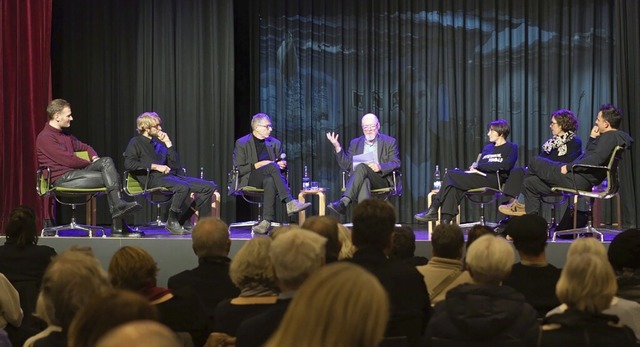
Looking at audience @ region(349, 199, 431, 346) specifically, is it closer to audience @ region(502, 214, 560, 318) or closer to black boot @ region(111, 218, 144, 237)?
audience @ region(502, 214, 560, 318)

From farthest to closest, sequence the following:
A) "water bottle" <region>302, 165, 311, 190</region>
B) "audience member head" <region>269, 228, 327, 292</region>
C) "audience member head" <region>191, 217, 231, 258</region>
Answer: "water bottle" <region>302, 165, 311, 190</region> < "audience member head" <region>191, 217, 231, 258</region> < "audience member head" <region>269, 228, 327, 292</region>

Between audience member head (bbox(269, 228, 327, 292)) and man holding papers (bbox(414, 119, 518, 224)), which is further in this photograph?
man holding papers (bbox(414, 119, 518, 224))

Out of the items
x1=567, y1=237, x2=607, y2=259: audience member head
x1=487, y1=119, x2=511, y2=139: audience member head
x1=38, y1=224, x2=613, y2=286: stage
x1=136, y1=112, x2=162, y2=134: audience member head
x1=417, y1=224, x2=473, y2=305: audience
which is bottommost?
x1=38, y1=224, x2=613, y2=286: stage

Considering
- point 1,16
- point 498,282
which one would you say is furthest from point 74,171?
point 498,282

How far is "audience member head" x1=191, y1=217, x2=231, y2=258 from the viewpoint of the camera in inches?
134

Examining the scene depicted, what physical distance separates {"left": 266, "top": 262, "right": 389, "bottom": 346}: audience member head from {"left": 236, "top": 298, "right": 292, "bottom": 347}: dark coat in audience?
38.1 inches

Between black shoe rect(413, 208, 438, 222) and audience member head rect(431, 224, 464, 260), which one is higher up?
audience member head rect(431, 224, 464, 260)

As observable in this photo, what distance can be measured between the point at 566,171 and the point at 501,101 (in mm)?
2449

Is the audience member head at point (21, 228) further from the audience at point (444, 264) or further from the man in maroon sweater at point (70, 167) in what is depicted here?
the man in maroon sweater at point (70, 167)

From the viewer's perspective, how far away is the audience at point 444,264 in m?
3.46

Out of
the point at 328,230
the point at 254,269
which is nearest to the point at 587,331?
the point at 254,269

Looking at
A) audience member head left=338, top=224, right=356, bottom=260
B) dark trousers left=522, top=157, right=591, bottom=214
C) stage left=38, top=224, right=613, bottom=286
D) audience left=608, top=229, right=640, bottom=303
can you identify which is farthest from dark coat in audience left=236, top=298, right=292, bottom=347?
dark trousers left=522, top=157, right=591, bottom=214

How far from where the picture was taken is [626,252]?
10.3 feet

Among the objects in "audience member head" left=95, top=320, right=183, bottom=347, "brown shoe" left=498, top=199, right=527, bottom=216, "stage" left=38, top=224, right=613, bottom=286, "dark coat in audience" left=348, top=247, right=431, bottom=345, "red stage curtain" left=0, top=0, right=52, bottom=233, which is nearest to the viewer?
"audience member head" left=95, top=320, right=183, bottom=347
